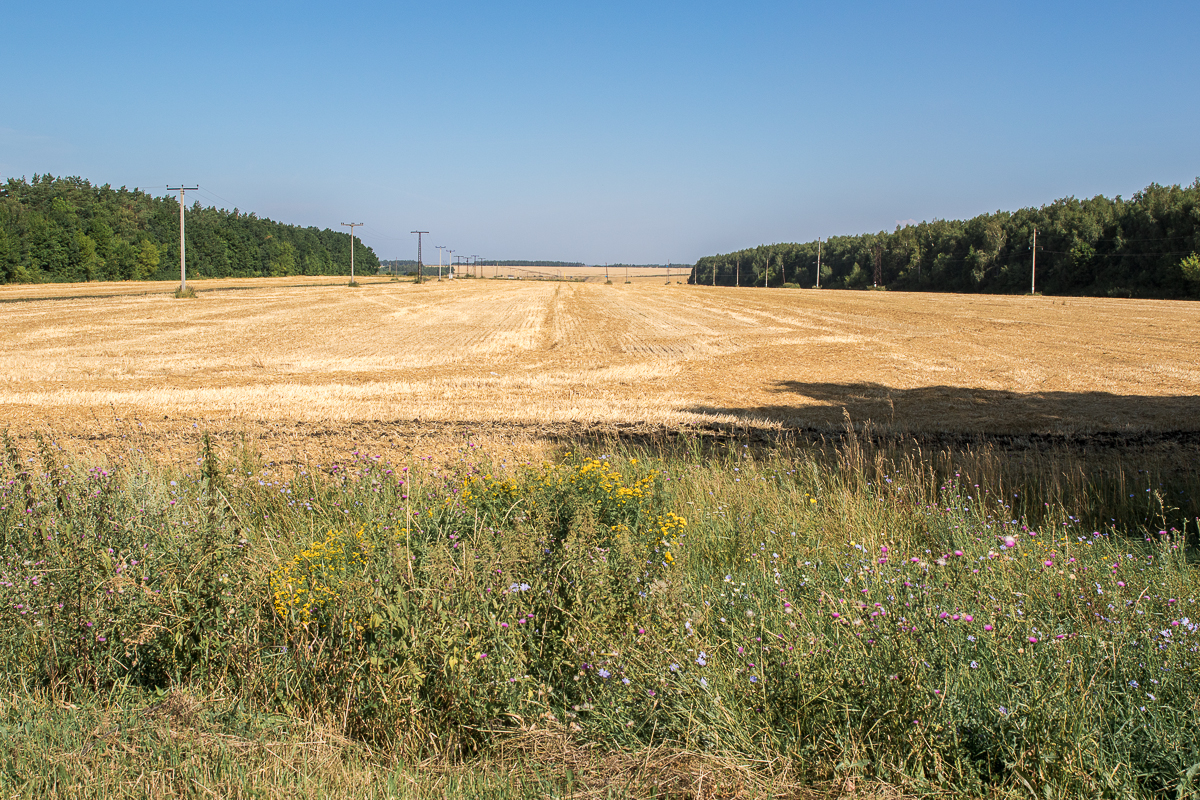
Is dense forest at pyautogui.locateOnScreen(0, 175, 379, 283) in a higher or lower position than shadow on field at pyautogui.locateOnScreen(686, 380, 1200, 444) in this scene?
higher

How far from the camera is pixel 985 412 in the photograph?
579 inches

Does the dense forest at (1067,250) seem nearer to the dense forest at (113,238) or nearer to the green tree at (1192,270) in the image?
the green tree at (1192,270)

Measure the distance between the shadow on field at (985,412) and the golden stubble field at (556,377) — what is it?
0.08 metres

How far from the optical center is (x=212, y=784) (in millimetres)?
2996

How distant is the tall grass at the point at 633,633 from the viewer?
130 inches

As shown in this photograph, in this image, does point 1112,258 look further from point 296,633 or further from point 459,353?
point 296,633

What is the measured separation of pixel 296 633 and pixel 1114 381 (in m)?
21.7

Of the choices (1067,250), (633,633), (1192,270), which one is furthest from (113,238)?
(1192,270)

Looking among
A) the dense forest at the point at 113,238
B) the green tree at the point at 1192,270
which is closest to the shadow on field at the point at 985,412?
the green tree at the point at 1192,270

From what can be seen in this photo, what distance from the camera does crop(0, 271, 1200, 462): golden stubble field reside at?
13.0 m

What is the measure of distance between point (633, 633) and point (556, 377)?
15.9m

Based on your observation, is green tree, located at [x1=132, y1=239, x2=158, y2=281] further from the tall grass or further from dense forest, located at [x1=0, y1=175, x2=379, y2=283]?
the tall grass

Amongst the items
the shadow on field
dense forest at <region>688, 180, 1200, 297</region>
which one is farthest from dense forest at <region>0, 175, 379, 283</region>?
dense forest at <region>688, 180, 1200, 297</region>

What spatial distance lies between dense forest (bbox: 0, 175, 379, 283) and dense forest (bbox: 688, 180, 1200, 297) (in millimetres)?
118316
